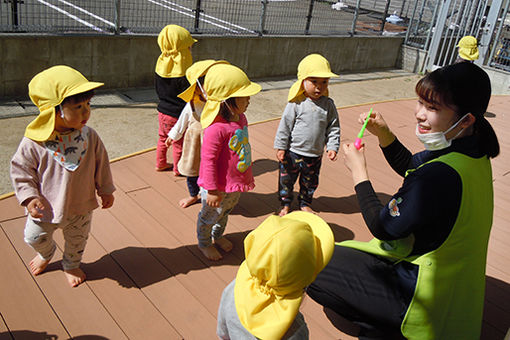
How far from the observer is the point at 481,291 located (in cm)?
222

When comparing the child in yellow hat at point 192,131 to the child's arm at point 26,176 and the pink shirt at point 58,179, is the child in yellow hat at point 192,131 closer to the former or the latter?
the pink shirt at point 58,179

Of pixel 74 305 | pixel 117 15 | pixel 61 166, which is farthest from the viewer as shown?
pixel 117 15

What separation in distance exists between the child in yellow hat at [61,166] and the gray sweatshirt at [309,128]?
1568mm

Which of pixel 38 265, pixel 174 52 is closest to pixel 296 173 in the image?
pixel 174 52

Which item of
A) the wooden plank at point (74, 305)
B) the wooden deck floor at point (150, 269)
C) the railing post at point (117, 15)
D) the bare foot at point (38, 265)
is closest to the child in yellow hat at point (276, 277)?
the wooden deck floor at point (150, 269)

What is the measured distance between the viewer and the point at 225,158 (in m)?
2.90

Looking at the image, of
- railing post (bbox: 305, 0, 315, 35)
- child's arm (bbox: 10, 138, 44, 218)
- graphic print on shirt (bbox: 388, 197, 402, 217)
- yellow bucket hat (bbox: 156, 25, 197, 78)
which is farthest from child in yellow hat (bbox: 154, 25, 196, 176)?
railing post (bbox: 305, 0, 315, 35)

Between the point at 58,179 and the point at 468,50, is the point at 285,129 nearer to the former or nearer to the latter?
the point at 58,179

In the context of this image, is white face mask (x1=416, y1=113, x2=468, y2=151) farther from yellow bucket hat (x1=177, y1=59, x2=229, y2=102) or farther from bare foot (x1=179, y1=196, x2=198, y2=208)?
bare foot (x1=179, y1=196, x2=198, y2=208)

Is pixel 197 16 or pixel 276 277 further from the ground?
pixel 197 16

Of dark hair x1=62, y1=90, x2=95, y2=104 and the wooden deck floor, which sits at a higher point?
dark hair x1=62, y1=90, x2=95, y2=104

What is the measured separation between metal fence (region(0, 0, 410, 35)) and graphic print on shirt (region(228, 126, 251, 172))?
4453 millimetres

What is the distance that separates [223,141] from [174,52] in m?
1.72

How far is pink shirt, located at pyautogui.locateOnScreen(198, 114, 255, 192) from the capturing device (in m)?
2.80
